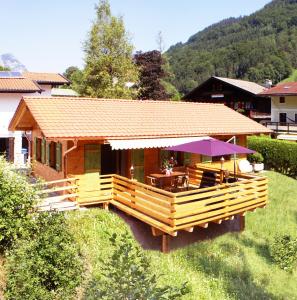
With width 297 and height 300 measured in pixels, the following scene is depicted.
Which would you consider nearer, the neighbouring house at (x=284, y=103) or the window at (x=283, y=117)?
the neighbouring house at (x=284, y=103)

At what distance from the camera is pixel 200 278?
1174cm

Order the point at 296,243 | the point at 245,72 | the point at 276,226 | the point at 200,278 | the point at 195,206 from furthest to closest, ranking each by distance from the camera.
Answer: the point at 245,72 < the point at 276,226 < the point at 296,243 < the point at 195,206 < the point at 200,278

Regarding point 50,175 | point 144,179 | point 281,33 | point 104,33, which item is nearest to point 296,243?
point 144,179

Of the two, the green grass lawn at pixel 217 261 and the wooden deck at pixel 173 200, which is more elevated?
the wooden deck at pixel 173 200

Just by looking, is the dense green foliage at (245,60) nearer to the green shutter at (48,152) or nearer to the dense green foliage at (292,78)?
the dense green foliage at (292,78)

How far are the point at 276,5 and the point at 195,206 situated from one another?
214m

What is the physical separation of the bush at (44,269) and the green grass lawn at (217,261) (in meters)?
0.91

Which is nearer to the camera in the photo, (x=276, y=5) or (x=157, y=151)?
(x=157, y=151)

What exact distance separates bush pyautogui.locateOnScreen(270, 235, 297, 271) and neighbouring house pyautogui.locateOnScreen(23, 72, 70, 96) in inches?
1266

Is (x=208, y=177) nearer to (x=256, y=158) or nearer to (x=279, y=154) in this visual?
(x=256, y=158)

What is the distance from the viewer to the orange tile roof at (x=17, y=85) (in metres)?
28.5

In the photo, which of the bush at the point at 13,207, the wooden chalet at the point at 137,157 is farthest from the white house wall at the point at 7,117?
the bush at the point at 13,207

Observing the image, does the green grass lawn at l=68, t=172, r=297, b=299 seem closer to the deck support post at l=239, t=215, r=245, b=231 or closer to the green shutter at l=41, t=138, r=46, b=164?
the deck support post at l=239, t=215, r=245, b=231

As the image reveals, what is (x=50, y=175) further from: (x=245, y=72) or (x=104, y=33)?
(x=245, y=72)
